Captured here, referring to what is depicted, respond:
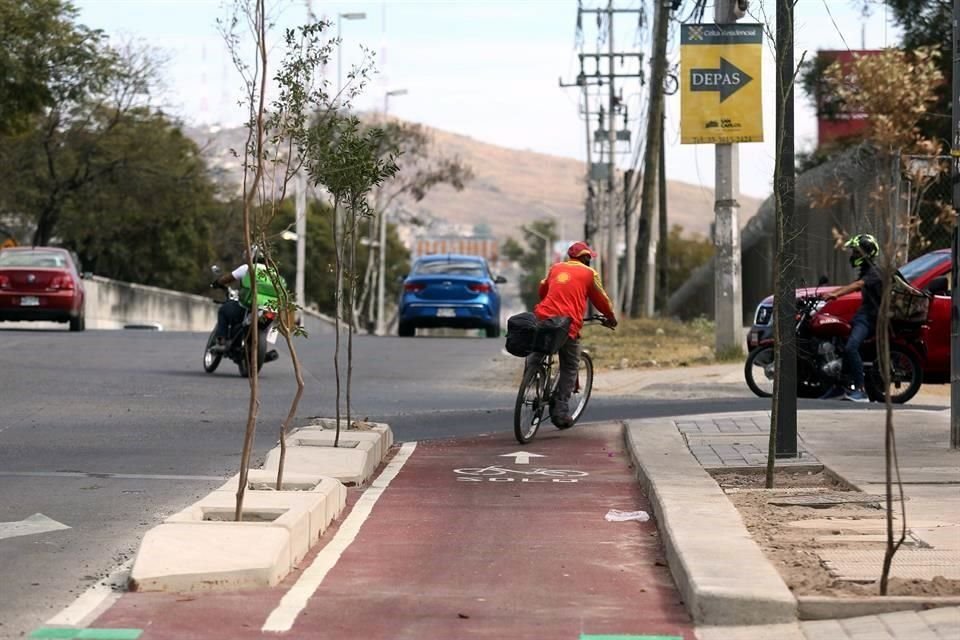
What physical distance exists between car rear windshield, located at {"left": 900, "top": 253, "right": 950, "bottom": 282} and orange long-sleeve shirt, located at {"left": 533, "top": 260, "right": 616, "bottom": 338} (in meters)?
5.80

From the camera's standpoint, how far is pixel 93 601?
775cm

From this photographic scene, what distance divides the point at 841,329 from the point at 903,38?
61.6 feet

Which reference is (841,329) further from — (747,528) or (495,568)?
(495,568)

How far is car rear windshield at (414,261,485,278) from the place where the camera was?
34756 millimetres

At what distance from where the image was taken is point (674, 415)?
17.3 m

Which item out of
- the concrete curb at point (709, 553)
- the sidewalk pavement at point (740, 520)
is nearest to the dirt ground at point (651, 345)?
the sidewalk pavement at point (740, 520)

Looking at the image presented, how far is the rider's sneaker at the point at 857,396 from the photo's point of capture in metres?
18.6

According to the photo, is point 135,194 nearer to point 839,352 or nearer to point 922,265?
point 922,265

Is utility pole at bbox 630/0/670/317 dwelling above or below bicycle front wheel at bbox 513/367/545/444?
above

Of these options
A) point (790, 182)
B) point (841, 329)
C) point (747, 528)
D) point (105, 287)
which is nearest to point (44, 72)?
point (105, 287)

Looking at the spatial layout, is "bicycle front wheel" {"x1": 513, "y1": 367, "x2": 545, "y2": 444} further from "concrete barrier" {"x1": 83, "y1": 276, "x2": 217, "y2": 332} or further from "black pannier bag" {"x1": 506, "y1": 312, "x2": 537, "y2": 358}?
"concrete barrier" {"x1": 83, "y1": 276, "x2": 217, "y2": 332}

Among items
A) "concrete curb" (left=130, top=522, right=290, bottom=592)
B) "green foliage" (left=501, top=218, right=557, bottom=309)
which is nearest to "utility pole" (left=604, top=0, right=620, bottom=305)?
"concrete curb" (left=130, top=522, right=290, bottom=592)

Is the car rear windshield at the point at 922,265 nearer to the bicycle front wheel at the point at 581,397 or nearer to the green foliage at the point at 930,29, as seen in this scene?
the bicycle front wheel at the point at 581,397

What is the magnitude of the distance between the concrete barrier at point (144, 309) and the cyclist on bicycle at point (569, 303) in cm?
3225
